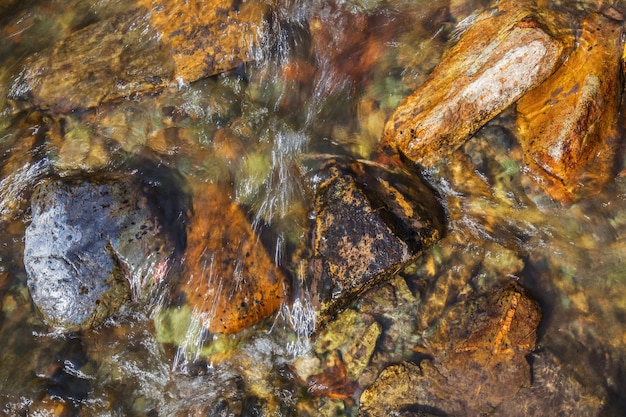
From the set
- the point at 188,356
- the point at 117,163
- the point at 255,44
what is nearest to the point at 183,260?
the point at 188,356

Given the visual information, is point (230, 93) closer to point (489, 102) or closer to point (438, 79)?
point (438, 79)

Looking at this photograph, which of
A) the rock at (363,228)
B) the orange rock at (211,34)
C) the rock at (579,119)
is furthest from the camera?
the orange rock at (211,34)

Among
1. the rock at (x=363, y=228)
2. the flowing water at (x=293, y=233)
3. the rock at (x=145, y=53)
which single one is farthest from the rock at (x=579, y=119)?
the rock at (x=145, y=53)

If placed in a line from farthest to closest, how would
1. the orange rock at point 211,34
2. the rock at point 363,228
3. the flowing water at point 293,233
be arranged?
the orange rock at point 211,34 → the flowing water at point 293,233 → the rock at point 363,228

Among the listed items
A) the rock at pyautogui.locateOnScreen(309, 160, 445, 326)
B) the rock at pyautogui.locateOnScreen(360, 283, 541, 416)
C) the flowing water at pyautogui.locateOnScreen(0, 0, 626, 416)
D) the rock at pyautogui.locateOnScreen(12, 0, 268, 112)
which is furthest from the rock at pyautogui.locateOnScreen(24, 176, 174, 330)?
the rock at pyautogui.locateOnScreen(360, 283, 541, 416)

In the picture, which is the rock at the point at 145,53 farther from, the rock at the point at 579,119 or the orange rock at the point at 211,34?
the rock at the point at 579,119

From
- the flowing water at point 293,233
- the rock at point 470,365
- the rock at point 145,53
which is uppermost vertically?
the rock at point 145,53

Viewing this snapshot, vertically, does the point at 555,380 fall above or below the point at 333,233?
below
